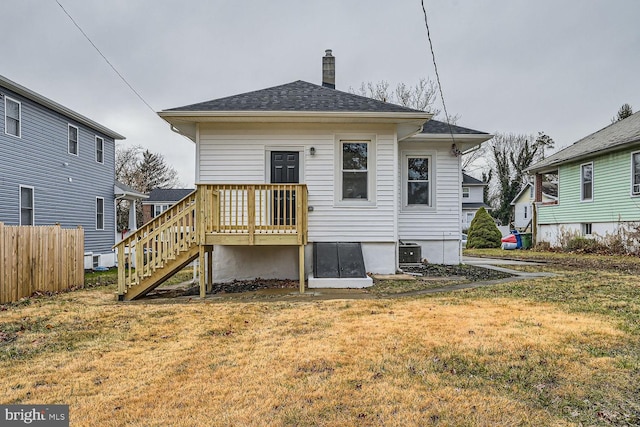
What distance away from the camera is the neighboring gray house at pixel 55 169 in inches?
484

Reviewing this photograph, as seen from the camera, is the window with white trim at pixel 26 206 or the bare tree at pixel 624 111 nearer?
the window with white trim at pixel 26 206

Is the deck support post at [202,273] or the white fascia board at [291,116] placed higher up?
the white fascia board at [291,116]

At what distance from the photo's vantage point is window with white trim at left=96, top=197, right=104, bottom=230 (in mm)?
17234

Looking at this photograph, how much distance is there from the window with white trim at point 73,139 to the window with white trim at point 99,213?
2.42 meters

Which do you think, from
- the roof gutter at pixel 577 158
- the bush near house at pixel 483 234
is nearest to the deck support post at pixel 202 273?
the roof gutter at pixel 577 158

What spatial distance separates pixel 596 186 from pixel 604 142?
1.84m

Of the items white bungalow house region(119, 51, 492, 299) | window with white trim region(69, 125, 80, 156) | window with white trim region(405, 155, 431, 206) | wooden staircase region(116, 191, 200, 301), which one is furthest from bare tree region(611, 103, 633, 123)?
window with white trim region(69, 125, 80, 156)

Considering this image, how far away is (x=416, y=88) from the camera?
86.6 ft

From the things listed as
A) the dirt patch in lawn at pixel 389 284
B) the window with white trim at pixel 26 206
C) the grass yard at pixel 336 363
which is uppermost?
the window with white trim at pixel 26 206

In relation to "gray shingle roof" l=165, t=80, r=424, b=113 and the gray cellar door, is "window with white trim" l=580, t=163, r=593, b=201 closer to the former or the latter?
"gray shingle roof" l=165, t=80, r=424, b=113

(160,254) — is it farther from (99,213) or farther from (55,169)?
(99,213)

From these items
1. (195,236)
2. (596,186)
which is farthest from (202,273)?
(596,186)

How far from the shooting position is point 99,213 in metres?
17.4

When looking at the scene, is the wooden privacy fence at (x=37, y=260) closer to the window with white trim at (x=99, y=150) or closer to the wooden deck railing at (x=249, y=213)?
the wooden deck railing at (x=249, y=213)
